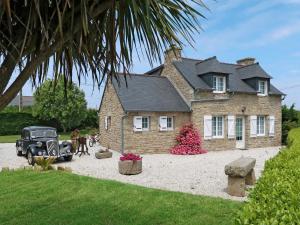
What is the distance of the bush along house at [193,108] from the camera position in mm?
19486

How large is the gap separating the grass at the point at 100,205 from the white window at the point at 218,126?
1302 centimetres

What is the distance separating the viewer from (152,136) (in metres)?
19.6

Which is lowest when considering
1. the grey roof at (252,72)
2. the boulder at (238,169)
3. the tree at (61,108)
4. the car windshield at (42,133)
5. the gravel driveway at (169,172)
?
the gravel driveway at (169,172)

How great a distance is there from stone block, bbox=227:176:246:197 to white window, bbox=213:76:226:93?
1352 centimetres

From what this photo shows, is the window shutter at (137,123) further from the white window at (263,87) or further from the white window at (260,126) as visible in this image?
the white window at (263,87)

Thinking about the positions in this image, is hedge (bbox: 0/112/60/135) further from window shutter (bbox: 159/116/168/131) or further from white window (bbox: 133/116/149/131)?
window shutter (bbox: 159/116/168/131)

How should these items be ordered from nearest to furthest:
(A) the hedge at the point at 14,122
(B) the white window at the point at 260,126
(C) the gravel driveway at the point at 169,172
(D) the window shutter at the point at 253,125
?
(C) the gravel driveway at the point at 169,172
(D) the window shutter at the point at 253,125
(B) the white window at the point at 260,126
(A) the hedge at the point at 14,122

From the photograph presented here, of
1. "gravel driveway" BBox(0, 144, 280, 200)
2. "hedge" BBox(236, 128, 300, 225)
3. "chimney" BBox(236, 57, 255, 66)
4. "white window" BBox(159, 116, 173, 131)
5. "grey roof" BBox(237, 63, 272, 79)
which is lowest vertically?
"gravel driveway" BBox(0, 144, 280, 200)

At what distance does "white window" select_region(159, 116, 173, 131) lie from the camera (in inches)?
781

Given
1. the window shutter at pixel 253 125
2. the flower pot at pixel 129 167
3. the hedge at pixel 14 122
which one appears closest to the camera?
the flower pot at pixel 129 167

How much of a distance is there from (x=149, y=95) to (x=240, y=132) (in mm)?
6732

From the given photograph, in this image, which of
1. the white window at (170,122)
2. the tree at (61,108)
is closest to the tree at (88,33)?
the white window at (170,122)

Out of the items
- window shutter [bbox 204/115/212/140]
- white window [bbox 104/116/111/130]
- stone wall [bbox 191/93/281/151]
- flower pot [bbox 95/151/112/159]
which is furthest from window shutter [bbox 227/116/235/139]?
flower pot [bbox 95/151/112/159]

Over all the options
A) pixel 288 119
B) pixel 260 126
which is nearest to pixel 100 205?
pixel 260 126
